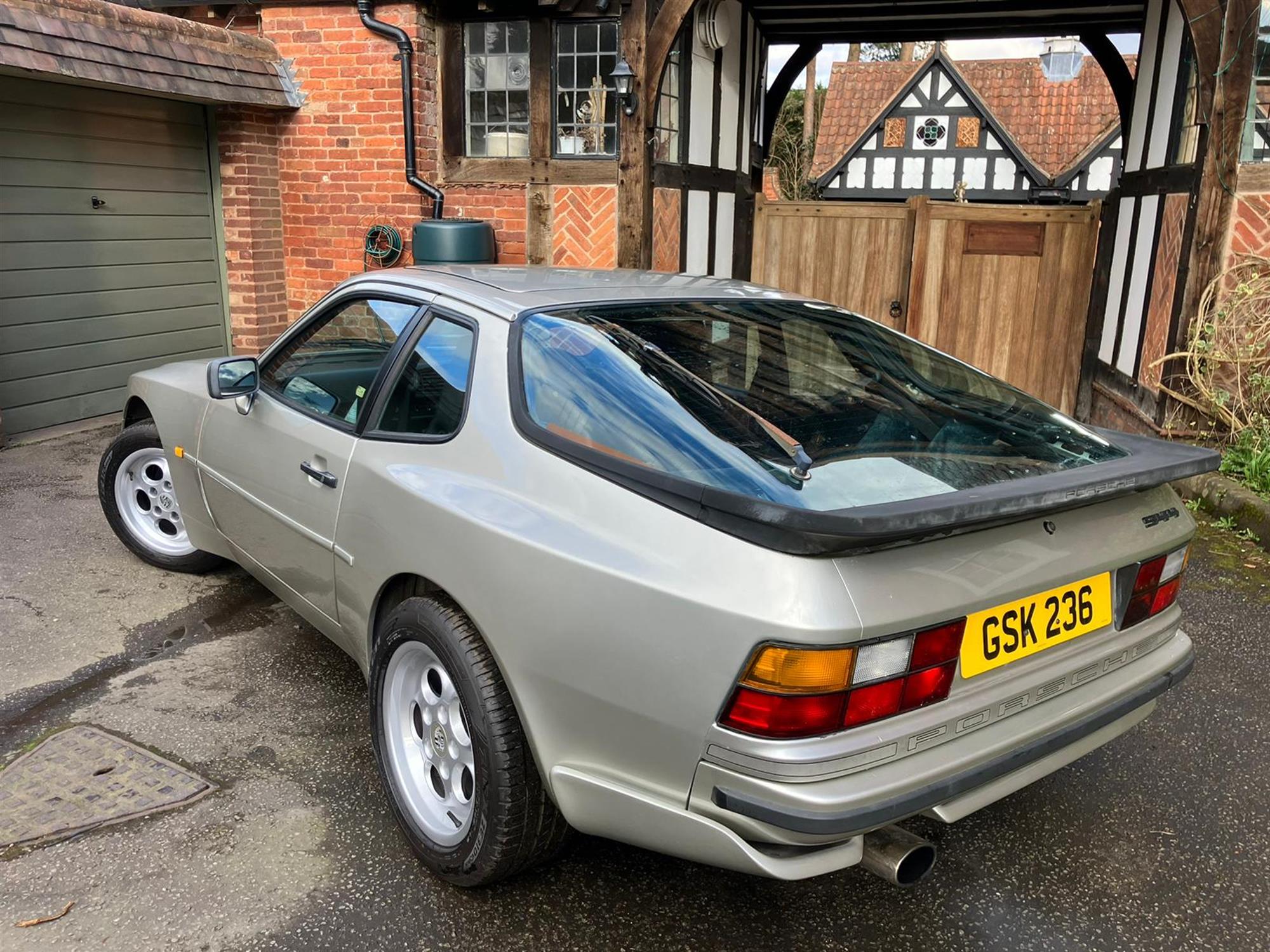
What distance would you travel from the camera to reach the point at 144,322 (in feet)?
26.0

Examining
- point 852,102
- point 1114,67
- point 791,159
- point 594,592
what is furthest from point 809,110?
point 594,592

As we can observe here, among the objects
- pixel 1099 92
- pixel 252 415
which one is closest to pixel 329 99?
pixel 252 415

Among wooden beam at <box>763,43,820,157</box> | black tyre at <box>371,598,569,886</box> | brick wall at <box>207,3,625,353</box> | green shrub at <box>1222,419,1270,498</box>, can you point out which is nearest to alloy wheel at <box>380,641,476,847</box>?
black tyre at <box>371,598,569,886</box>

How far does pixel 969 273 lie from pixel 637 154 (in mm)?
3636

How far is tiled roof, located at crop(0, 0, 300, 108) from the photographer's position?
6242 mm

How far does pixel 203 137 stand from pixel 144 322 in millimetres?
A: 1691

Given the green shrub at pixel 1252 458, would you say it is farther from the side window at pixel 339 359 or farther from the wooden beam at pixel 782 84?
the wooden beam at pixel 782 84

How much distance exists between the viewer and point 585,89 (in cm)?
794

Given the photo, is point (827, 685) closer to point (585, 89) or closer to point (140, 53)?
point (585, 89)

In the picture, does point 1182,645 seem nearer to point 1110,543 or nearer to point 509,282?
point 1110,543

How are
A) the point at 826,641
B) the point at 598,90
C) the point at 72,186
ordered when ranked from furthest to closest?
the point at 598,90
the point at 72,186
the point at 826,641

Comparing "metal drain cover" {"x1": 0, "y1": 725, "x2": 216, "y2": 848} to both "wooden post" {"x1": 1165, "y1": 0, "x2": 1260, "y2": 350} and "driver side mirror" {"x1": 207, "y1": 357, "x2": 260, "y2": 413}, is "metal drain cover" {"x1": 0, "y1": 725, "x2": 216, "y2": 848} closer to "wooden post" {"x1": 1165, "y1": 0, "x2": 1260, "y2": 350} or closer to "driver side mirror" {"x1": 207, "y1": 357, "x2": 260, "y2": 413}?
"driver side mirror" {"x1": 207, "y1": 357, "x2": 260, "y2": 413}

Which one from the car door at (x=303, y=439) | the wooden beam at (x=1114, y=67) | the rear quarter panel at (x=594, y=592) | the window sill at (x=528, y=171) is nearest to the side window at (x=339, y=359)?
the car door at (x=303, y=439)

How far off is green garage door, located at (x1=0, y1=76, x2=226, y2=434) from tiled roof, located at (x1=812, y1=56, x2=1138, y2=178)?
2403 centimetres
